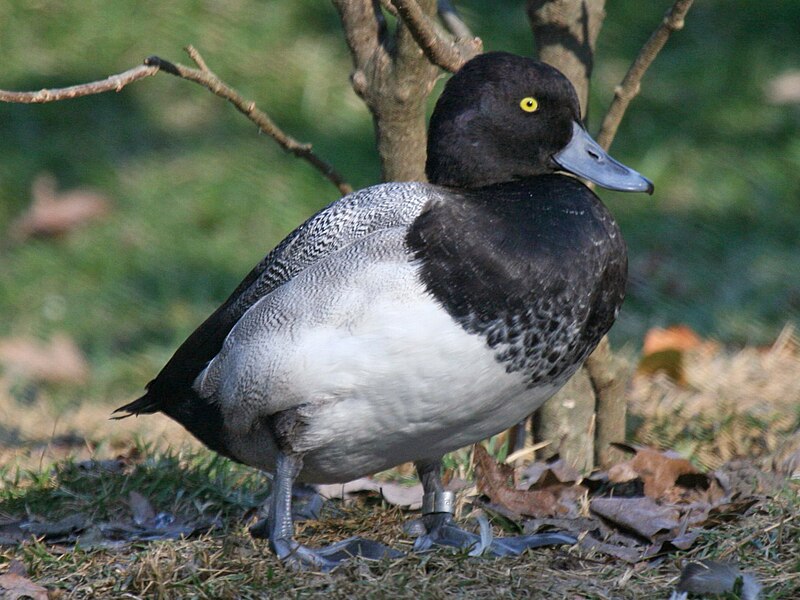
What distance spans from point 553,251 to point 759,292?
8.92 feet

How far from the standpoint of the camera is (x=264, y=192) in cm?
625

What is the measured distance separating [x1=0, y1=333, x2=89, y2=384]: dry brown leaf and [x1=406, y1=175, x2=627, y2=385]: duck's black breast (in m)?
2.70

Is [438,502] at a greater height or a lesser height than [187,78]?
lesser

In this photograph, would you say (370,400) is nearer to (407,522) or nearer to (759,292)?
(407,522)

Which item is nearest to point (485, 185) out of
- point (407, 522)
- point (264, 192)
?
point (407, 522)

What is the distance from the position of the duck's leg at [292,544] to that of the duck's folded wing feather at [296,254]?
419 mm

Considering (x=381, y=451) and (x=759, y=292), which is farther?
(x=759, y=292)

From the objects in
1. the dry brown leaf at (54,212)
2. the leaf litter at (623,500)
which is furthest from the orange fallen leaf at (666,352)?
the dry brown leaf at (54,212)

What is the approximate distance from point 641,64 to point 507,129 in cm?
52

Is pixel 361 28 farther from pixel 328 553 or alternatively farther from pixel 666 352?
pixel 666 352

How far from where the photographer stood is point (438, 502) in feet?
10.9

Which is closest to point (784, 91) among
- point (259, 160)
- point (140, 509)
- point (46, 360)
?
point (259, 160)

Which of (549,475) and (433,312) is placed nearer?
(433,312)

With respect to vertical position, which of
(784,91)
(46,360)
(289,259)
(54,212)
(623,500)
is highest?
(289,259)
